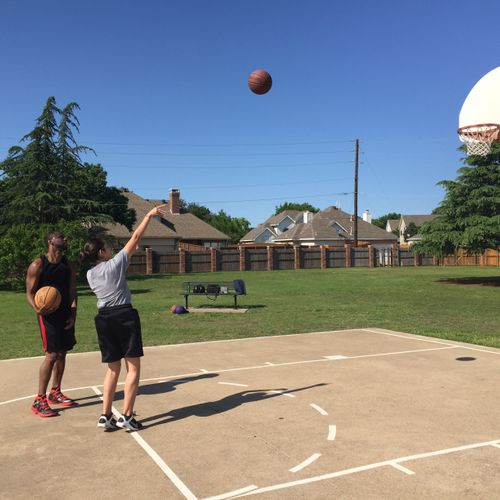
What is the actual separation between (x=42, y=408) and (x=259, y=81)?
34.0ft

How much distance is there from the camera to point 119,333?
204 inches

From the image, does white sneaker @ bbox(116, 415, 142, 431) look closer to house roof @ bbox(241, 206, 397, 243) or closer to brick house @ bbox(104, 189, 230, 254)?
brick house @ bbox(104, 189, 230, 254)

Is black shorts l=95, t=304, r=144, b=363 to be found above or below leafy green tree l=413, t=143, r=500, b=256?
below

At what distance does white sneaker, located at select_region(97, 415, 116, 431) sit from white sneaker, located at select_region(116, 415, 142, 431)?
0.06m

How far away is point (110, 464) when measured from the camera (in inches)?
175

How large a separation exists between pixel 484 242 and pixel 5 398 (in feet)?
80.8

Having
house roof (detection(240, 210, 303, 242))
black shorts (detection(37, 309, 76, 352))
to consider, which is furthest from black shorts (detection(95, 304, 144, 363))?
house roof (detection(240, 210, 303, 242))

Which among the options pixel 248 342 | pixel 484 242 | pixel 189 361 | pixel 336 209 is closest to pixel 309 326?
pixel 248 342

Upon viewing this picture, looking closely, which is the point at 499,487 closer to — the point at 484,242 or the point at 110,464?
the point at 110,464

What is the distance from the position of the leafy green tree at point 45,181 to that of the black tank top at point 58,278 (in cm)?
2754

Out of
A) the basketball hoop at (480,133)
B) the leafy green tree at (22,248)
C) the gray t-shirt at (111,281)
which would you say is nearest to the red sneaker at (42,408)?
the gray t-shirt at (111,281)

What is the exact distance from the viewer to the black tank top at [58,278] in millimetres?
5927

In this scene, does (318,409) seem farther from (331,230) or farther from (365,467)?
(331,230)

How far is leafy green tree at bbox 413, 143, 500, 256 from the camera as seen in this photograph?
26109mm
